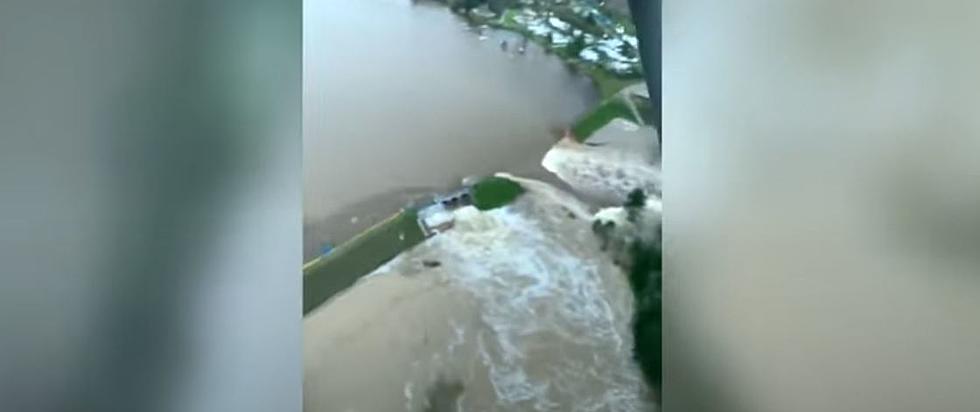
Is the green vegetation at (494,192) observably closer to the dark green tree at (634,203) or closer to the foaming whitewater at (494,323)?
the foaming whitewater at (494,323)

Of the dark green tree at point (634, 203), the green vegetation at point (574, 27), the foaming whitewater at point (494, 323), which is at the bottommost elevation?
the foaming whitewater at point (494, 323)

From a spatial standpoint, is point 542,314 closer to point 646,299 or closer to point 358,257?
point 646,299

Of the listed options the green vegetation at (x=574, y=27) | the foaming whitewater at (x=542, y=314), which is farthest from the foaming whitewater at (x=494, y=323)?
the green vegetation at (x=574, y=27)

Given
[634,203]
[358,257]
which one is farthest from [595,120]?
[358,257]

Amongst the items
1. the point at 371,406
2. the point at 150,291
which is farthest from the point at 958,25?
the point at 150,291

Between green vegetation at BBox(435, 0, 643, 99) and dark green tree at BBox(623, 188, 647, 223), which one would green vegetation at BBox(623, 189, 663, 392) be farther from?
green vegetation at BBox(435, 0, 643, 99)

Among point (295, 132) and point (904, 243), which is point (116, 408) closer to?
point (295, 132)
